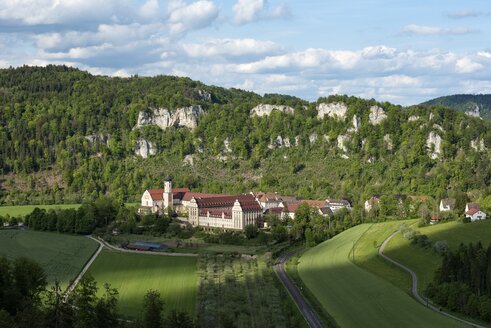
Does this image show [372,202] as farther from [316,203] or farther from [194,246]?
[194,246]

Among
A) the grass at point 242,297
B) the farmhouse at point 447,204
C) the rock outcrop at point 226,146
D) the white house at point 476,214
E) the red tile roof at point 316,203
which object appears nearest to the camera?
the grass at point 242,297

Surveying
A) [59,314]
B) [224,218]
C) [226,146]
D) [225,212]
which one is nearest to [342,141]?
[226,146]

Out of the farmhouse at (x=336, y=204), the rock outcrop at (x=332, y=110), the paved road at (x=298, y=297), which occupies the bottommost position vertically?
the paved road at (x=298, y=297)

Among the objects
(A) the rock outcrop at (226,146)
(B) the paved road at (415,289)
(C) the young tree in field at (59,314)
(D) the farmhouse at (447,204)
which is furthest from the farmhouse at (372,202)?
(C) the young tree in field at (59,314)

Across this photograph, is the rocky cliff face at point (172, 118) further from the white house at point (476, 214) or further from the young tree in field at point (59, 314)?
the young tree in field at point (59, 314)

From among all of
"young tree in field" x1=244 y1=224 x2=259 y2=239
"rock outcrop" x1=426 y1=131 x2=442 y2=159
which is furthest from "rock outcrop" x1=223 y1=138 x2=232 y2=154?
"young tree in field" x1=244 y1=224 x2=259 y2=239

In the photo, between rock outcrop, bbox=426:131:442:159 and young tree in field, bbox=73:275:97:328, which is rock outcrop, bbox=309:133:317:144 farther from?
young tree in field, bbox=73:275:97:328

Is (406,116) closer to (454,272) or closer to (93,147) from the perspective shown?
(93,147)
